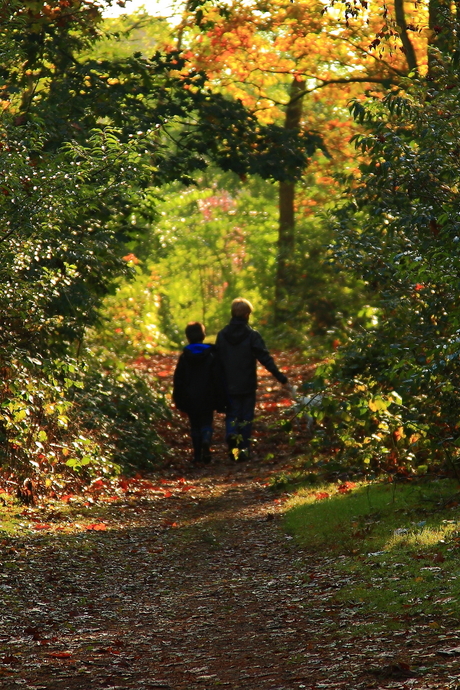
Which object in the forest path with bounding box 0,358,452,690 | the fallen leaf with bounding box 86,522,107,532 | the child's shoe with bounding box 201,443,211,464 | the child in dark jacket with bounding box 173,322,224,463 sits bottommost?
the child's shoe with bounding box 201,443,211,464

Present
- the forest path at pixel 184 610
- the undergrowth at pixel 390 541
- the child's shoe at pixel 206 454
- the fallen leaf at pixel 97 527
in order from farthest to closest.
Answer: the child's shoe at pixel 206 454, the fallen leaf at pixel 97 527, the undergrowth at pixel 390 541, the forest path at pixel 184 610

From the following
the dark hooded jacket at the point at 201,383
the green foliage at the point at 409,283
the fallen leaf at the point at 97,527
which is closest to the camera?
the green foliage at the point at 409,283

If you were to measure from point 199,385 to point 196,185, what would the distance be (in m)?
3.59

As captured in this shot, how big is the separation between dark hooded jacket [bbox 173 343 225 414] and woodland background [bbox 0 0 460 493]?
87 cm

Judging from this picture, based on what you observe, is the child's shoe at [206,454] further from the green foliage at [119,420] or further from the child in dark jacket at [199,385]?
the green foliage at [119,420]

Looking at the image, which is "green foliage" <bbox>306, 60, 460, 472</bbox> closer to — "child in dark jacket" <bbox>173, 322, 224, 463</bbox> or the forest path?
the forest path

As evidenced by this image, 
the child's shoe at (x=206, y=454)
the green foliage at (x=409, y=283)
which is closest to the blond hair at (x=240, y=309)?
the child's shoe at (x=206, y=454)

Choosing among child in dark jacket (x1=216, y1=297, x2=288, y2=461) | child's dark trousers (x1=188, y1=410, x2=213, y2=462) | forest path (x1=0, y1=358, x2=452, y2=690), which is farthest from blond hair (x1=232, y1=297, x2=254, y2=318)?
forest path (x1=0, y1=358, x2=452, y2=690)

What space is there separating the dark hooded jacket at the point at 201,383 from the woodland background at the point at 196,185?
0.87 meters

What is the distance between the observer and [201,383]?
1180 cm

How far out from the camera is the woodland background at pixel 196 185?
7.42 meters

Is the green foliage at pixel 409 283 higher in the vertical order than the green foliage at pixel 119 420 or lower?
higher

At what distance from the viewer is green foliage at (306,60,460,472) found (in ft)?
22.1

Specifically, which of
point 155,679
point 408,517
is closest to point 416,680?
point 155,679
